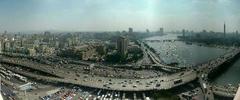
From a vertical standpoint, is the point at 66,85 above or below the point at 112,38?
below

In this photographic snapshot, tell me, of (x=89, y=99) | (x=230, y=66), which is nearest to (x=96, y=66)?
(x=89, y=99)

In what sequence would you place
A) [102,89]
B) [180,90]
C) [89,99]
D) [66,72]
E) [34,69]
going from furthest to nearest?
[66,72] → [34,69] → [180,90] → [102,89] → [89,99]

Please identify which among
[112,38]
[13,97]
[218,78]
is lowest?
[218,78]

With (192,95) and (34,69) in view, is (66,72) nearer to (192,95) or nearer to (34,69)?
(34,69)

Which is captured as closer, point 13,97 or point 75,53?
point 13,97

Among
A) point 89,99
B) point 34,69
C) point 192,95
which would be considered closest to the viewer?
point 89,99

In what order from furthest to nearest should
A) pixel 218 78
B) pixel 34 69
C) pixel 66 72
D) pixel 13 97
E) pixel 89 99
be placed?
pixel 218 78 → pixel 66 72 → pixel 34 69 → pixel 89 99 → pixel 13 97

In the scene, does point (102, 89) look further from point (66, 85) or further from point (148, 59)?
point (148, 59)

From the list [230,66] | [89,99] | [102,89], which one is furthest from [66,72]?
[230,66]

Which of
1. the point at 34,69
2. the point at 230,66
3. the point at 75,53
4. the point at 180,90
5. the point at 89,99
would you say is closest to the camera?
the point at 89,99
